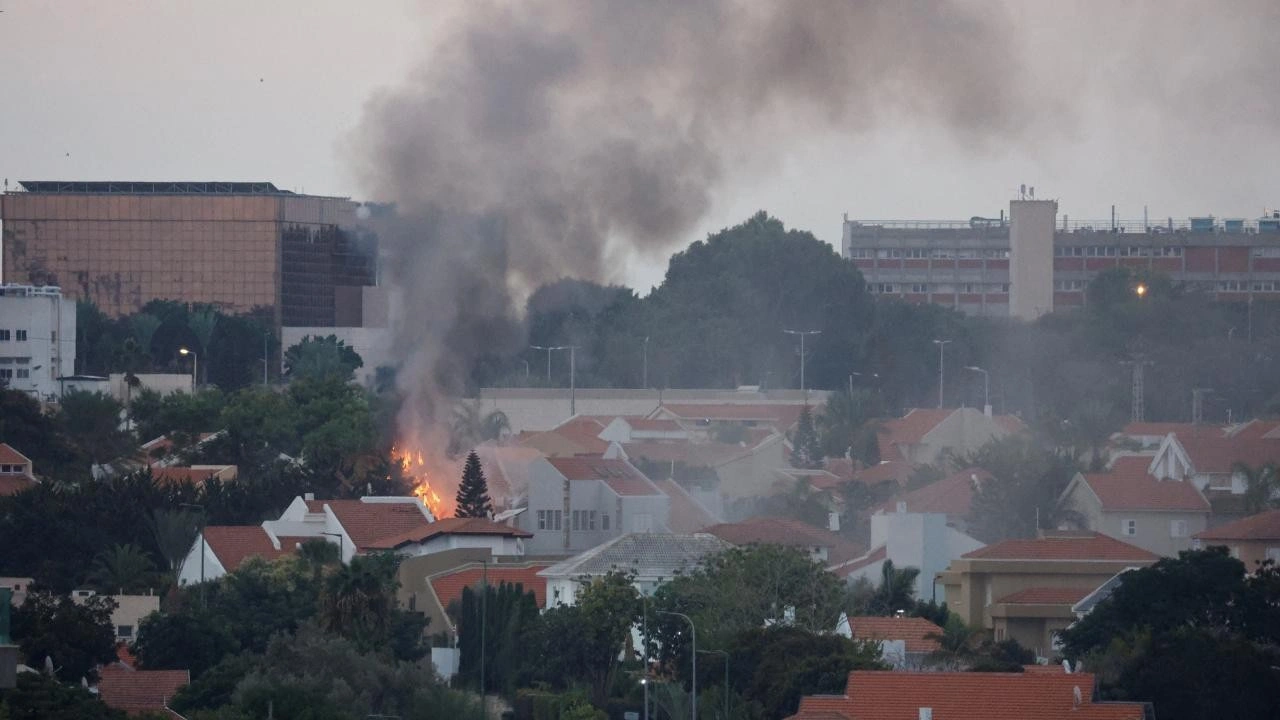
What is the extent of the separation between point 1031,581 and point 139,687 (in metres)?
24.0

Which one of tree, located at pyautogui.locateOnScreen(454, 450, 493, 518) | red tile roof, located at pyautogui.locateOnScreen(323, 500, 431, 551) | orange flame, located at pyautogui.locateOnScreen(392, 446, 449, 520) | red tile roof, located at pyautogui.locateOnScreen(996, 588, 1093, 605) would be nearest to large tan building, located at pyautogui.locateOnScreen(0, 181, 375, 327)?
orange flame, located at pyautogui.locateOnScreen(392, 446, 449, 520)

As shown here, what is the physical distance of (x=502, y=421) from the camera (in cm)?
11344

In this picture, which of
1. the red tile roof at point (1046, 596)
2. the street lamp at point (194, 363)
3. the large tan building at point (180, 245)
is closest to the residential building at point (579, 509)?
the red tile roof at point (1046, 596)

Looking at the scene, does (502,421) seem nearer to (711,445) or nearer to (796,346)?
(711,445)

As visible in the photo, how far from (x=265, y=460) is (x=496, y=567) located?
981 inches

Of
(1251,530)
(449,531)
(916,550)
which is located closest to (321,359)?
(449,531)

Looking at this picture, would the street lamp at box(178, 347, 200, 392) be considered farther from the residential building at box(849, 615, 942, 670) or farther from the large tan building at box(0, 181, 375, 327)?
the residential building at box(849, 615, 942, 670)

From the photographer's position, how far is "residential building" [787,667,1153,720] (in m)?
48.6

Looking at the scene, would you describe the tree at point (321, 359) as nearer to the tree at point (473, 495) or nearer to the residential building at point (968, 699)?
the tree at point (473, 495)

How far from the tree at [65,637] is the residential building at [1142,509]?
34231mm

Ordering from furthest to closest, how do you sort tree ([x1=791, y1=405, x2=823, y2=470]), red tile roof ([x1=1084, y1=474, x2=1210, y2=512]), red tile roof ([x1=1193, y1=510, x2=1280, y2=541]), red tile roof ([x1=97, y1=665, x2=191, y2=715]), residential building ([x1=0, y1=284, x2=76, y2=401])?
residential building ([x1=0, y1=284, x2=76, y2=401]) → tree ([x1=791, y1=405, x2=823, y2=470]) → red tile roof ([x1=1084, y1=474, x2=1210, y2=512]) → red tile roof ([x1=1193, y1=510, x2=1280, y2=541]) → red tile roof ([x1=97, y1=665, x2=191, y2=715])

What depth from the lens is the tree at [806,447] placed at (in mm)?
112875

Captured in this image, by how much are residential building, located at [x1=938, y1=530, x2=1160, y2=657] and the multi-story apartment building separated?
92.9 meters

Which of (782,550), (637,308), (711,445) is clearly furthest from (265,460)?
(637,308)
